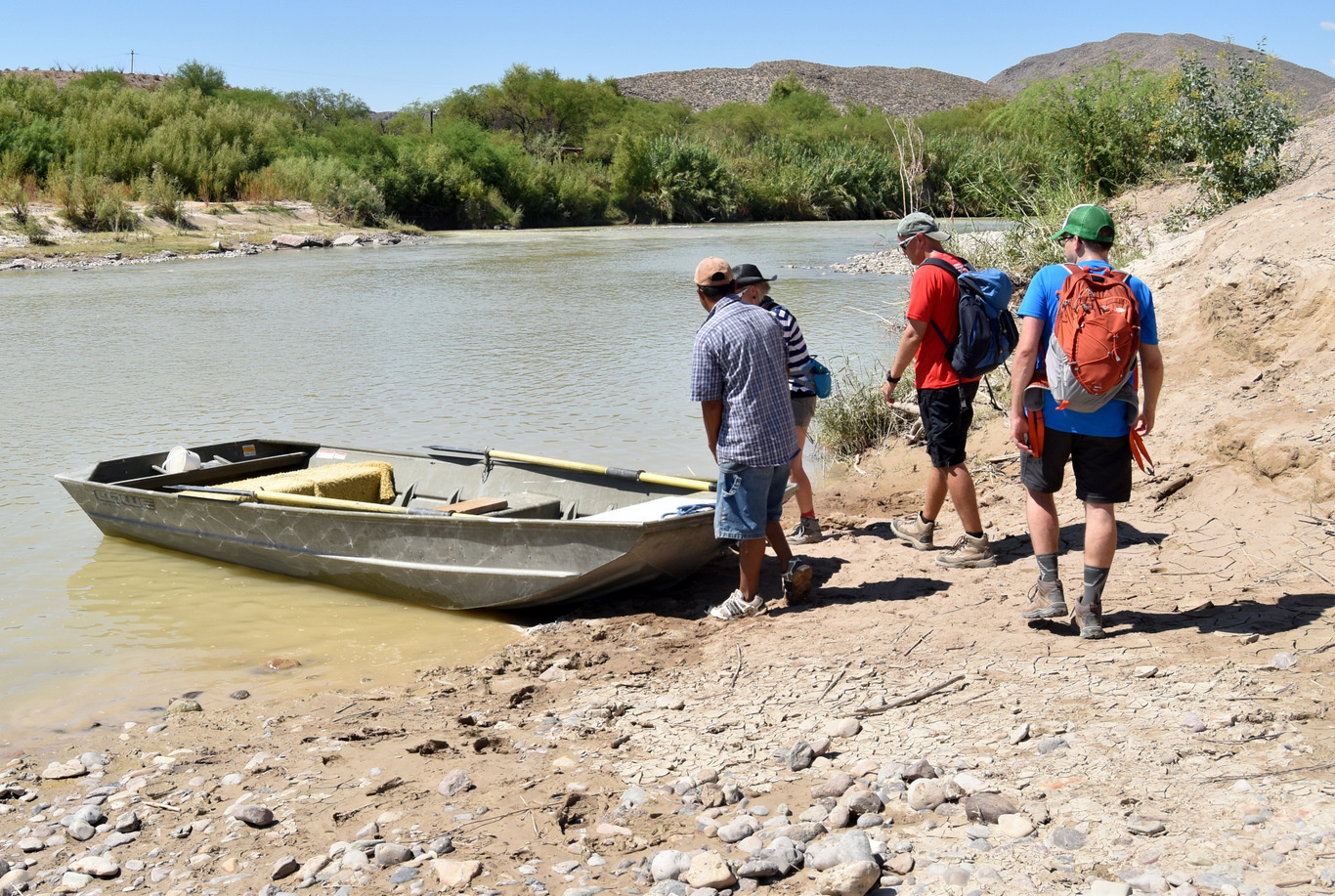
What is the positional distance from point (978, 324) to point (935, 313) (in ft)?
0.72

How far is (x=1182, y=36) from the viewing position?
12456 cm

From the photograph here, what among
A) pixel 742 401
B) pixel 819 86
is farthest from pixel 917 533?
pixel 819 86

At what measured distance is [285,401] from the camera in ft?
41.1

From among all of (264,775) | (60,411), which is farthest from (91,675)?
(60,411)

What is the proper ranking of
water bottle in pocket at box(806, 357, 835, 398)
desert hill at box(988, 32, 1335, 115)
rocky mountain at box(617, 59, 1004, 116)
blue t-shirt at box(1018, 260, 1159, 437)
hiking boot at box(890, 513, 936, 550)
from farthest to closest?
rocky mountain at box(617, 59, 1004, 116) < desert hill at box(988, 32, 1335, 115) < water bottle in pocket at box(806, 357, 835, 398) < hiking boot at box(890, 513, 936, 550) < blue t-shirt at box(1018, 260, 1159, 437)

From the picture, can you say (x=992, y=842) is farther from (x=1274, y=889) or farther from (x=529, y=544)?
(x=529, y=544)

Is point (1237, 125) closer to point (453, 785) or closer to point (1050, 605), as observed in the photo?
point (1050, 605)

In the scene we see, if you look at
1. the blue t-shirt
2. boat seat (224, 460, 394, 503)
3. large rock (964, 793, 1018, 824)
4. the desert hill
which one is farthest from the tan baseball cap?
the desert hill

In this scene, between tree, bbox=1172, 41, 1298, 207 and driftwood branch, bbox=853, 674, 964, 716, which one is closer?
driftwood branch, bbox=853, 674, 964, 716

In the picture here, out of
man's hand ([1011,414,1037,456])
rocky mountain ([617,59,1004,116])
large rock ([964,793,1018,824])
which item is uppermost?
rocky mountain ([617,59,1004,116])

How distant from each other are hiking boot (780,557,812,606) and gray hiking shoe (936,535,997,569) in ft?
2.67

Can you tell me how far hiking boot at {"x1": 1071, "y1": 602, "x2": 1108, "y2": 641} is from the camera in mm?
4441

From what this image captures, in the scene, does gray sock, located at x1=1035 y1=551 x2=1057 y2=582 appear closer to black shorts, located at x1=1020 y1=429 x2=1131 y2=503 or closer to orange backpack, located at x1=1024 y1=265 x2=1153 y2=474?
black shorts, located at x1=1020 y1=429 x2=1131 y2=503

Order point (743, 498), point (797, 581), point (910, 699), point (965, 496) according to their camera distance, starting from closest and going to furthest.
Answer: point (910, 699) → point (743, 498) → point (797, 581) → point (965, 496)
